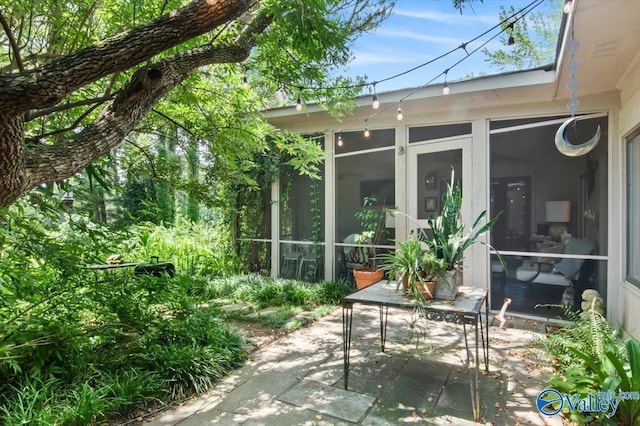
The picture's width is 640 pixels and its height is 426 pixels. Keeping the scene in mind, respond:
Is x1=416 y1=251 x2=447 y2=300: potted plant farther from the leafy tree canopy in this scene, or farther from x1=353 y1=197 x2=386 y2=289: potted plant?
x1=353 y1=197 x2=386 y2=289: potted plant

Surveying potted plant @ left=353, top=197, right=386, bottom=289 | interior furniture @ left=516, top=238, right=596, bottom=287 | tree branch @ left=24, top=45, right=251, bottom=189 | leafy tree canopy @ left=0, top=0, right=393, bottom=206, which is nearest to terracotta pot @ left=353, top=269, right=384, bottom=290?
potted plant @ left=353, top=197, right=386, bottom=289

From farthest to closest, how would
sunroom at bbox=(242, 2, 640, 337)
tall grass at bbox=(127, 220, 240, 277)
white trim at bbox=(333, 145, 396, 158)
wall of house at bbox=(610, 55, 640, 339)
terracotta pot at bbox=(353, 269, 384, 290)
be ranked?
tall grass at bbox=(127, 220, 240, 277), white trim at bbox=(333, 145, 396, 158), terracotta pot at bbox=(353, 269, 384, 290), sunroom at bbox=(242, 2, 640, 337), wall of house at bbox=(610, 55, 640, 339)

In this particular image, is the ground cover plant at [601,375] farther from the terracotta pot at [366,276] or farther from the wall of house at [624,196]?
the terracotta pot at [366,276]

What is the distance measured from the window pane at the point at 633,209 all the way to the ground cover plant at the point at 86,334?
153 inches

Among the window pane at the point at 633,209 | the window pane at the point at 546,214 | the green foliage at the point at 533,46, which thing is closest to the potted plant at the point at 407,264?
the window pane at the point at 633,209

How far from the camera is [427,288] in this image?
2.50 m

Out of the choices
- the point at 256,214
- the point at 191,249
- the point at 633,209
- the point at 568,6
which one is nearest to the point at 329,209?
the point at 256,214

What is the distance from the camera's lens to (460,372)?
2953mm

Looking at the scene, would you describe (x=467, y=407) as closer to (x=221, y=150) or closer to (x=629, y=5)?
(x=629, y=5)

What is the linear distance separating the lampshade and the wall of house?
0.50m

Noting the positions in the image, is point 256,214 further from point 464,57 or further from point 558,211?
point 558,211

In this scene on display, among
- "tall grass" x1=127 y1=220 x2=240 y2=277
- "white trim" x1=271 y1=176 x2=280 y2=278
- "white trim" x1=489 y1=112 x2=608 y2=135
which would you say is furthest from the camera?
"white trim" x1=271 y1=176 x2=280 y2=278

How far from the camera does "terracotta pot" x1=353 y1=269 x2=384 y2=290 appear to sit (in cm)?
531

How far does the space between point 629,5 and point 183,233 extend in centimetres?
736
